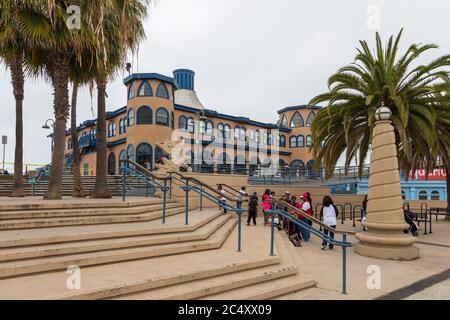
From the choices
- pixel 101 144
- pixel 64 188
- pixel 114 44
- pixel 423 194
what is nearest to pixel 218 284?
pixel 101 144

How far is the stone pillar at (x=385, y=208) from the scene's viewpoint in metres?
8.41

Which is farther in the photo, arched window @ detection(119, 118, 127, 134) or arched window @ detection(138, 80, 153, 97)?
arched window @ detection(119, 118, 127, 134)

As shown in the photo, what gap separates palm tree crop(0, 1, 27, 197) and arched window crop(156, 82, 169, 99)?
16694 millimetres

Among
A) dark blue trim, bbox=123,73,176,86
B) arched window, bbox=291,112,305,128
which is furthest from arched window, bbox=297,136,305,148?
dark blue trim, bbox=123,73,176,86

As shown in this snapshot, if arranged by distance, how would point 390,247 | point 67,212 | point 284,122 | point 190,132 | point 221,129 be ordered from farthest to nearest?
point 284,122 < point 221,129 < point 190,132 < point 390,247 < point 67,212

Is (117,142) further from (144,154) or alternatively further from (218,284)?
(218,284)

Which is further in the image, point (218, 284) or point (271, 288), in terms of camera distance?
point (271, 288)

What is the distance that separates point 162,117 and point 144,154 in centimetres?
370

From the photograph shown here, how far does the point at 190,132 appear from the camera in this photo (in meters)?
32.2

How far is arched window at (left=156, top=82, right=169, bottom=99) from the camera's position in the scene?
28.1 m

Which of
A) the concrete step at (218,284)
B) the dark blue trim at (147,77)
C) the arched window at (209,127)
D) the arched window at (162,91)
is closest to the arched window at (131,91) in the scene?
the dark blue trim at (147,77)

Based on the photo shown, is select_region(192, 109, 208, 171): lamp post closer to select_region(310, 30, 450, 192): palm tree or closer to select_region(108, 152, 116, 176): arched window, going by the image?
select_region(108, 152, 116, 176): arched window


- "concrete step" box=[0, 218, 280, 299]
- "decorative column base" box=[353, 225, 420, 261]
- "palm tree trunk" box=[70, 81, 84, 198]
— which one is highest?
"palm tree trunk" box=[70, 81, 84, 198]
